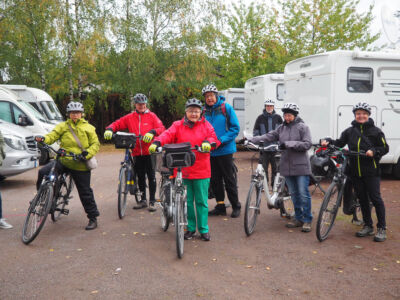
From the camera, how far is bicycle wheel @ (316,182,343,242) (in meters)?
5.59

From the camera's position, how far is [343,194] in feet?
20.6

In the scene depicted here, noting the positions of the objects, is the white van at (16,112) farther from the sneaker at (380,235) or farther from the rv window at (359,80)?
the sneaker at (380,235)

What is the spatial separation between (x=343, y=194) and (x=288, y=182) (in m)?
0.80

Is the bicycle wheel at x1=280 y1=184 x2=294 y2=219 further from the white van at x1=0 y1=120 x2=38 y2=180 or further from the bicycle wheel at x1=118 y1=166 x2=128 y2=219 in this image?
the white van at x1=0 y1=120 x2=38 y2=180

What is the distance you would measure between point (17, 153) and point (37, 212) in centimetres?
502

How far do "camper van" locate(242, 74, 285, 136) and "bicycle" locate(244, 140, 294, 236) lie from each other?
9282mm

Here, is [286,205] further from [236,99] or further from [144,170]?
[236,99]

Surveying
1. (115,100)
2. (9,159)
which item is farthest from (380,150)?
(115,100)

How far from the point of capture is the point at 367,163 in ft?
18.8

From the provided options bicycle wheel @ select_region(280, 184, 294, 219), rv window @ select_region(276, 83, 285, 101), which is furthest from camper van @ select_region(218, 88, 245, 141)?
bicycle wheel @ select_region(280, 184, 294, 219)

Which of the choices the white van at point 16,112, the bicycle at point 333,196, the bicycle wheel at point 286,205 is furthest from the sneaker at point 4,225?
the white van at point 16,112

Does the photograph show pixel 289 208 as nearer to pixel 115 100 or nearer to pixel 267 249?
pixel 267 249

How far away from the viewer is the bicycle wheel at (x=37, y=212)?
5660mm

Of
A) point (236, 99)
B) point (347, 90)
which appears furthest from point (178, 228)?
point (236, 99)
